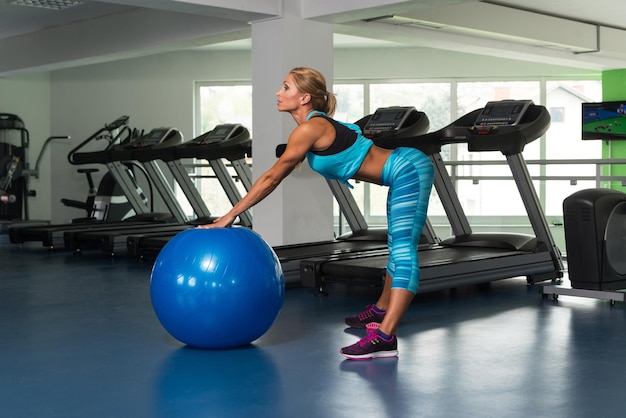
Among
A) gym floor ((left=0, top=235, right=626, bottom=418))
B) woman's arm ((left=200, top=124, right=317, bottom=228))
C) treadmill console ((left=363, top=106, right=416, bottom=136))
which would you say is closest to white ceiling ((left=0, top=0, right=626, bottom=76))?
treadmill console ((left=363, top=106, right=416, bottom=136))

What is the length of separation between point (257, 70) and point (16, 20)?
145 inches

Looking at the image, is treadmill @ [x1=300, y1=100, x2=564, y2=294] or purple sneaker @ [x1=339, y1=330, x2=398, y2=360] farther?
treadmill @ [x1=300, y1=100, x2=564, y2=294]

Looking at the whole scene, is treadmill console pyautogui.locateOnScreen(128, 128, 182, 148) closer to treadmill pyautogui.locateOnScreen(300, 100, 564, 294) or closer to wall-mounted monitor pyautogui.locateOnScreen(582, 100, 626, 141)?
treadmill pyautogui.locateOnScreen(300, 100, 564, 294)

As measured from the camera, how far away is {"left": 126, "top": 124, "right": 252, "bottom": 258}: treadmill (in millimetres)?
7121

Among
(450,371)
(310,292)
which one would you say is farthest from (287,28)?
(450,371)

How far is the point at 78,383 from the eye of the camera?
300 cm

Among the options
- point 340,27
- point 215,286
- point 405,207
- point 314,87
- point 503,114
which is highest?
point 340,27

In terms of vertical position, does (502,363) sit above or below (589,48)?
below

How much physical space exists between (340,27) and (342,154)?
373 centimetres

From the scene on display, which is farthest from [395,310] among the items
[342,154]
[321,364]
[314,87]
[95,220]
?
[95,220]

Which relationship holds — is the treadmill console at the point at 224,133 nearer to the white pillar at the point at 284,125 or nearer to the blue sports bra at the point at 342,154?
the white pillar at the point at 284,125

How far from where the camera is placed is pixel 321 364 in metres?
3.29

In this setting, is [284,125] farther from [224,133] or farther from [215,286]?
[215,286]

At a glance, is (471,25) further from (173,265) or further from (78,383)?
(78,383)
